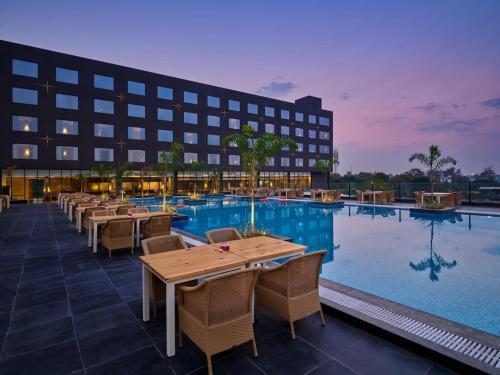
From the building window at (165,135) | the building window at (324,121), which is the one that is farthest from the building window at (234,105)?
the building window at (324,121)

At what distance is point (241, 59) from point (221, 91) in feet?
16.8

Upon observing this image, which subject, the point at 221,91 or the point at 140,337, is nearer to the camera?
the point at 140,337

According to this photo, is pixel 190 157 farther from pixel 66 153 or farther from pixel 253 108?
pixel 66 153

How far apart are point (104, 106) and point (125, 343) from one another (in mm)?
30630

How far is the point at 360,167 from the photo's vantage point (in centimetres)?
6838

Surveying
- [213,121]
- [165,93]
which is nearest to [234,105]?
[213,121]

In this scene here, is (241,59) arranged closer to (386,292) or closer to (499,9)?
(499,9)

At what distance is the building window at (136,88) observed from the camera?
29.6 meters

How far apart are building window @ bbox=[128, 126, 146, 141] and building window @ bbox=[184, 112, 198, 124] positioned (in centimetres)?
548

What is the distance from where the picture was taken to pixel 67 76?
1030 inches

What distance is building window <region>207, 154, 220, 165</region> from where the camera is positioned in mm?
35500

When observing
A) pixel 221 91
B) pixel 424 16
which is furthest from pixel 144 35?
pixel 424 16

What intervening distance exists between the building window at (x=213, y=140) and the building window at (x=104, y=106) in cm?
1159

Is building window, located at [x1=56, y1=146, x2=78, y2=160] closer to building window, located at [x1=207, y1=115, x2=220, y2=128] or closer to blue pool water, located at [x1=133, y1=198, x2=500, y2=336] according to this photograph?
building window, located at [x1=207, y1=115, x2=220, y2=128]
